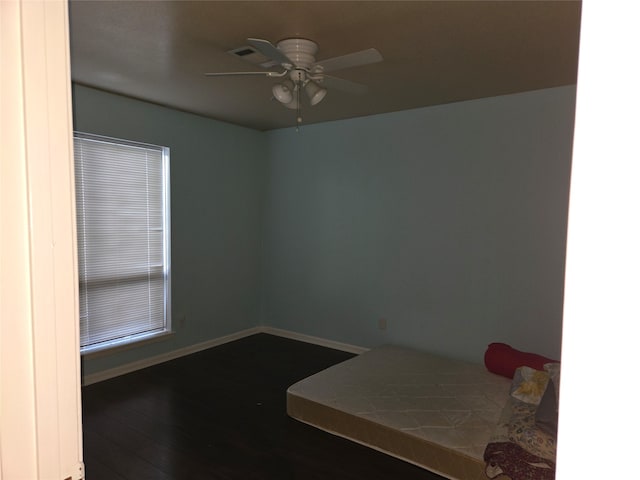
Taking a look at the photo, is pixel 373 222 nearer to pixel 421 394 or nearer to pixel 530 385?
pixel 421 394

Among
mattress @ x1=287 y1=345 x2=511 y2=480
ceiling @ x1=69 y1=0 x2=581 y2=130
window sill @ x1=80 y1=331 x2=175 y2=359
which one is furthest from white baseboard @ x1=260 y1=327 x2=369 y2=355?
ceiling @ x1=69 y1=0 x2=581 y2=130

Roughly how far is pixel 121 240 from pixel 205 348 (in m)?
1.54

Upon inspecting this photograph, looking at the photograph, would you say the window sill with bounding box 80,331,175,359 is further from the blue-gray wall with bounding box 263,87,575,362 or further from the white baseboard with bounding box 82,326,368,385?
the blue-gray wall with bounding box 263,87,575,362

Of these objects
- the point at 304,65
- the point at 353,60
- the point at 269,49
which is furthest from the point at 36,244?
the point at 304,65

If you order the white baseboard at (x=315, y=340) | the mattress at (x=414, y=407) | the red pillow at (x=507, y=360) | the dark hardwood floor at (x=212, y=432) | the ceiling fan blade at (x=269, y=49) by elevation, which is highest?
the ceiling fan blade at (x=269, y=49)

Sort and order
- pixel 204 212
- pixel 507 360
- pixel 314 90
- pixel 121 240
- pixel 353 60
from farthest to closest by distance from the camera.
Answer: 1. pixel 204 212
2. pixel 121 240
3. pixel 507 360
4. pixel 314 90
5. pixel 353 60

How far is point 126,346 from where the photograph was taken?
13.1 ft

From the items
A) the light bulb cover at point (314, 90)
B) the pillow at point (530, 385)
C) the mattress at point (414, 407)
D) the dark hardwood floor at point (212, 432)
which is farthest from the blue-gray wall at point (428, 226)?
the light bulb cover at point (314, 90)

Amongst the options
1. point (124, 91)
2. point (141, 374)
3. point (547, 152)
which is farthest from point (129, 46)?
point (547, 152)

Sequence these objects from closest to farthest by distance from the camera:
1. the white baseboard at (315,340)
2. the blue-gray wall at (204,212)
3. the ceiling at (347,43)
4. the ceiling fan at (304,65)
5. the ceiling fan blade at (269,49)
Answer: the ceiling fan blade at (269,49) → the ceiling at (347,43) → the ceiling fan at (304,65) → the blue-gray wall at (204,212) → the white baseboard at (315,340)

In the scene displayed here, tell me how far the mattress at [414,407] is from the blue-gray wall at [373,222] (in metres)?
0.65

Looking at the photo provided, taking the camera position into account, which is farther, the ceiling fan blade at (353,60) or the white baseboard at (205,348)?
the white baseboard at (205,348)

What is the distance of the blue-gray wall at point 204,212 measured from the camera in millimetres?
3953

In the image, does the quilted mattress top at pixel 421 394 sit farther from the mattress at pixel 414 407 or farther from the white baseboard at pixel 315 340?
the white baseboard at pixel 315 340
